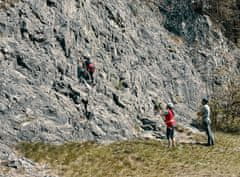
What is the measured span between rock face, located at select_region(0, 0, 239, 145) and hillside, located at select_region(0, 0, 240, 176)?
0.05m

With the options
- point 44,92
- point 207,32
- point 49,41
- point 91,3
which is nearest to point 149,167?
point 44,92

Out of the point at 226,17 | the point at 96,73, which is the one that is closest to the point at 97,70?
the point at 96,73

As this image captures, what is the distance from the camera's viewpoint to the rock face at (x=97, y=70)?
22938 mm

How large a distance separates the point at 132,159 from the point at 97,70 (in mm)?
7125

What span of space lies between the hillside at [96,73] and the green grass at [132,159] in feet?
3.20

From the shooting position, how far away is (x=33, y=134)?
21953mm

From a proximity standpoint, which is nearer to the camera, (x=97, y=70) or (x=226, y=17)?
(x=97, y=70)

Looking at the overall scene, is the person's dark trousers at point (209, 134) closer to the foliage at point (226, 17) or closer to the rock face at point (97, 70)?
the rock face at point (97, 70)

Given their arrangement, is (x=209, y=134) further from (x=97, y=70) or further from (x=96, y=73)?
(x=97, y=70)

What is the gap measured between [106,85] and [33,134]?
639 centimetres

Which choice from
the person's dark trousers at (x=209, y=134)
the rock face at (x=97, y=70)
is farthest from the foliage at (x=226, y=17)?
the person's dark trousers at (x=209, y=134)

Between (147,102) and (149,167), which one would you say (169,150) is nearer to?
(149,167)

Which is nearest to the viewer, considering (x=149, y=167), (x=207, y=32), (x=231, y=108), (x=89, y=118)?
(x=149, y=167)

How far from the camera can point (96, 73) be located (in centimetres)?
2681
